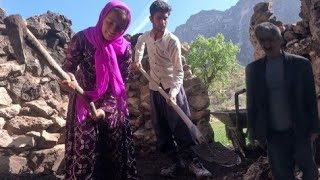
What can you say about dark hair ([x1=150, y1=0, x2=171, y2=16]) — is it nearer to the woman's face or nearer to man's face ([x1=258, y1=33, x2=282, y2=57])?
the woman's face

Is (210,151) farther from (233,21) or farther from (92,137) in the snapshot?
(233,21)

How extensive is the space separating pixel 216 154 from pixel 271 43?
1942mm

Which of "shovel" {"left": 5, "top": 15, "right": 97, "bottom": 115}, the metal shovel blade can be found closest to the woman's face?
"shovel" {"left": 5, "top": 15, "right": 97, "bottom": 115}

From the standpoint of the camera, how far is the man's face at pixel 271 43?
276 centimetres

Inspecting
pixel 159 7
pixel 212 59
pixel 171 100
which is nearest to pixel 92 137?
pixel 171 100

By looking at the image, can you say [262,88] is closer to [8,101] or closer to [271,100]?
[271,100]

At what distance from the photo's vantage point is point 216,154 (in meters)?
4.37

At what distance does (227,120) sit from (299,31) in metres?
1.64

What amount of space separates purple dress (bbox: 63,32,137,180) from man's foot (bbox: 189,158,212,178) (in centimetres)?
142

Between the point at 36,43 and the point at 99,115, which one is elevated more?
the point at 36,43

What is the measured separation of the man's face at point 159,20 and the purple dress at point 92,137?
1325 mm

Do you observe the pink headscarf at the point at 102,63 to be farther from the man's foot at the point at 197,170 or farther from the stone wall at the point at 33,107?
Result: the man's foot at the point at 197,170

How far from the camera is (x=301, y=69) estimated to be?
272 centimetres

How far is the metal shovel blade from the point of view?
427 centimetres
